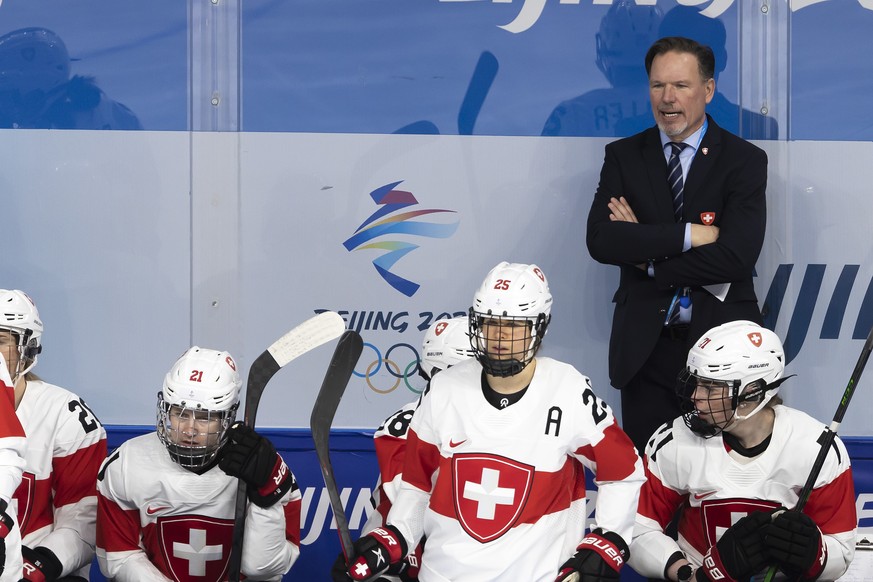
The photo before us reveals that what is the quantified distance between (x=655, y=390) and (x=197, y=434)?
1.64 m

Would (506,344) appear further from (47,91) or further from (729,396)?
(47,91)

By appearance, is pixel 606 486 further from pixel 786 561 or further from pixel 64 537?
pixel 64 537

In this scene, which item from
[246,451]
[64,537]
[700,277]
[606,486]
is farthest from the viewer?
[700,277]

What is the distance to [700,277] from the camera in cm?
409

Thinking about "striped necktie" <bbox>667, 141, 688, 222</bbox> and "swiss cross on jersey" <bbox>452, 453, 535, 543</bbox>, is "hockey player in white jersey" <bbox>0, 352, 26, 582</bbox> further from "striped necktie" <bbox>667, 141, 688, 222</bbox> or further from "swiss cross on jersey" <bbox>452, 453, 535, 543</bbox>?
→ "striped necktie" <bbox>667, 141, 688, 222</bbox>

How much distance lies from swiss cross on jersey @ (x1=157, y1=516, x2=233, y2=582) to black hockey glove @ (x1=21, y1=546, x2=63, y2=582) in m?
0.31

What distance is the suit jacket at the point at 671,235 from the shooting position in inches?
161

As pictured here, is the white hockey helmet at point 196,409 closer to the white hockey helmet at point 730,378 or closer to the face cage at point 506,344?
the face cage at point 506,344

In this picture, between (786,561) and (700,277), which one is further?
(700,277)

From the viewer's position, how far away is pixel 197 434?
3543 mm

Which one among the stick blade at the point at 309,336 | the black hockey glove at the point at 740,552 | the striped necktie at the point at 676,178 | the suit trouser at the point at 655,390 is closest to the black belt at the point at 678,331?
the suit trouser at the point at 655,390

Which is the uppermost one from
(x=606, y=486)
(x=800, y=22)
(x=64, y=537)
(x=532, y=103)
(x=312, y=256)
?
(x=800, y=22)

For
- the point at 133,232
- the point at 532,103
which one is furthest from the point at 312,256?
the point at 532,103

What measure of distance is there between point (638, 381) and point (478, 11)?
5.13ft
